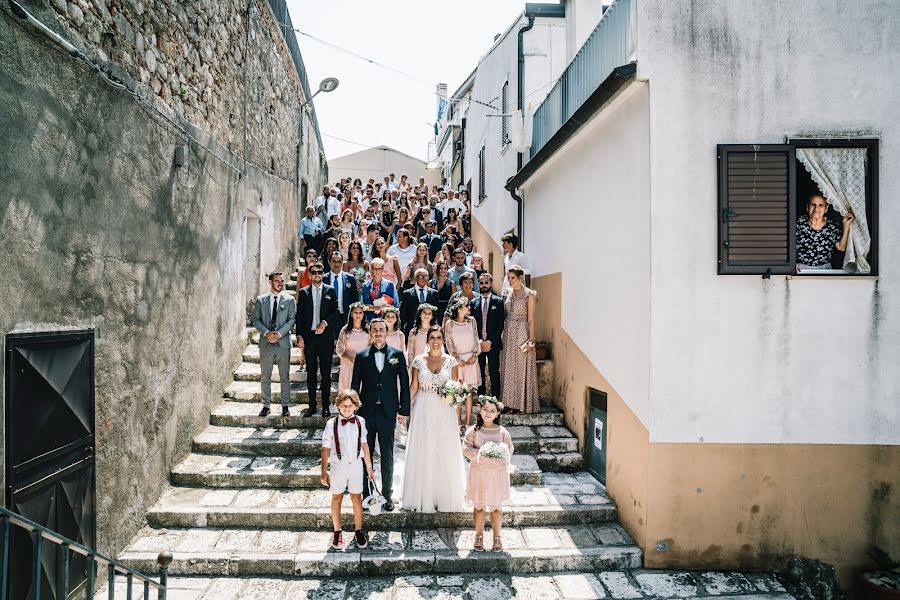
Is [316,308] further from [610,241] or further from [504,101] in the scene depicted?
[504,101]

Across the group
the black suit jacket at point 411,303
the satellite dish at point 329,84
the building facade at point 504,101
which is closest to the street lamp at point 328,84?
the satellite dish at point 329,84

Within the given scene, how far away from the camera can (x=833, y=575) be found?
5879mm

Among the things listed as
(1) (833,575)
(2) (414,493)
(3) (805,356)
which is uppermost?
(3) (805,356)

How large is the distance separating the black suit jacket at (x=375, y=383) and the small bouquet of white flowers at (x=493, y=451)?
3.28ft

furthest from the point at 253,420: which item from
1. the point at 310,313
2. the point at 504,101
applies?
the point at 504,101

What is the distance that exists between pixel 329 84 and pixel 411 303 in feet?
26.1

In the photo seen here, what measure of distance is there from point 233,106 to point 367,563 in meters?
6.85

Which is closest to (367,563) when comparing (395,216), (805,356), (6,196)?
(6,196)

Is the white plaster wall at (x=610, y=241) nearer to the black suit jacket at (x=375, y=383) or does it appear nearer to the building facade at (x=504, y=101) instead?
the black suit jacket at (x=375, y=383)

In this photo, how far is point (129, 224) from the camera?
586cm

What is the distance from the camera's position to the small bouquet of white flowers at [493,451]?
5.95m

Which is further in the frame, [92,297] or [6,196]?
[92,297]

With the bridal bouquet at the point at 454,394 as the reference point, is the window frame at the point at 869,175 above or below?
above

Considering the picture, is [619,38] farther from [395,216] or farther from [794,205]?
[395,216]
